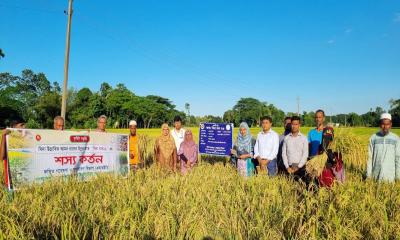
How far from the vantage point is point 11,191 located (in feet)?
13.2

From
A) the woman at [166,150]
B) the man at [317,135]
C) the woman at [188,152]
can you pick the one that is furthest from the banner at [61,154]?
the man at [317,135]

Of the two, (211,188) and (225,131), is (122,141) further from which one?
(225,131)

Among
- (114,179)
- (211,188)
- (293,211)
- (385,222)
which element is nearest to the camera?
(385,222)

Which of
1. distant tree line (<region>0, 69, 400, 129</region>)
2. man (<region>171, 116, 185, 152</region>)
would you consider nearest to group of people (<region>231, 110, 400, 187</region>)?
man (<region>171, 116, 185, 152</region>)

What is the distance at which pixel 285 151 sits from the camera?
579 cm

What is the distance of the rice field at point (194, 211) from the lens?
9.45 feet

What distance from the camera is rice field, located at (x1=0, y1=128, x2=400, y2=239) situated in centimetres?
288

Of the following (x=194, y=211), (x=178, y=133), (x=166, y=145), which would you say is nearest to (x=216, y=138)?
(x=178, y=133)

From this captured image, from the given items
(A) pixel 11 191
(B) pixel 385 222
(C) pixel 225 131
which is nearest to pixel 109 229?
(A) pixel 11 191

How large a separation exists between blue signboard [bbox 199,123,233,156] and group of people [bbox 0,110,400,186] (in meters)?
0.27

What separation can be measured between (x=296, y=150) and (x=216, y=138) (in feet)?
9.54

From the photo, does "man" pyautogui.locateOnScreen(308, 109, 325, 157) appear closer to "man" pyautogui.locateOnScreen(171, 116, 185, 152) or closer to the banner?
"man" pyautogui.locateOnScreen(171, 116, 185, 152)

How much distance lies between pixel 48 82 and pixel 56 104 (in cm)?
3545

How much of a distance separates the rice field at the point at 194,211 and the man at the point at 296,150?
551mm
